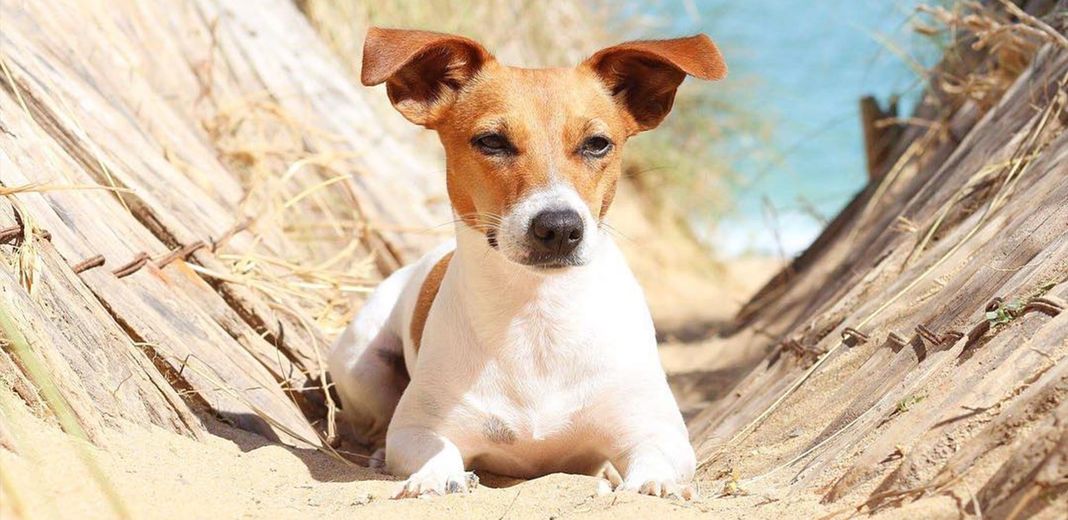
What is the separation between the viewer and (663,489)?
11.7ft

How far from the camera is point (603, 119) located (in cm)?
406

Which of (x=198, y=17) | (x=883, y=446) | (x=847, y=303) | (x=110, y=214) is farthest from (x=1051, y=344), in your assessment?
(x=198, y=17)

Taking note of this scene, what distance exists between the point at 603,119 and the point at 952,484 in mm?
1749

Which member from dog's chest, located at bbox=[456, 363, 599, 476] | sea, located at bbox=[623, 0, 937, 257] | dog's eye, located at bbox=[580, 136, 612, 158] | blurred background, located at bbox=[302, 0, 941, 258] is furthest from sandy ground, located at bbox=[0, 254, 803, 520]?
blurred background, located at bbox=[302, 0, 941, 258]

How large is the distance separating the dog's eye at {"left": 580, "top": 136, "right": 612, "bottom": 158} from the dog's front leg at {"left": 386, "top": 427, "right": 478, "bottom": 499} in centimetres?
104

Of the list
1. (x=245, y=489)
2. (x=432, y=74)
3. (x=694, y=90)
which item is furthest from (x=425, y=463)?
(x=694, y=90)

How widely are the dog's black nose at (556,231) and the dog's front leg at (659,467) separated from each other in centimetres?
69

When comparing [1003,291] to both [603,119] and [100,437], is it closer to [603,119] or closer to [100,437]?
[603,119]

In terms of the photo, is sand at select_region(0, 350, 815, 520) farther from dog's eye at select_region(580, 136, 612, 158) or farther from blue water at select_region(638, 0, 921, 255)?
blue water at select_region(638, 0, 921, 255)

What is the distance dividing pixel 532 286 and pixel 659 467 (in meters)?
0.74

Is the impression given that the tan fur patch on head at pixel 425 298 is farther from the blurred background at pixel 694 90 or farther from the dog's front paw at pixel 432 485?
the blurred background at pixel 694 90

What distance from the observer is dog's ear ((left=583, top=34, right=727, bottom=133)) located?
3.91 metres

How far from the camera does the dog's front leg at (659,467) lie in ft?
11.7

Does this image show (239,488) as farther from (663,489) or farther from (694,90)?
(694,90)
